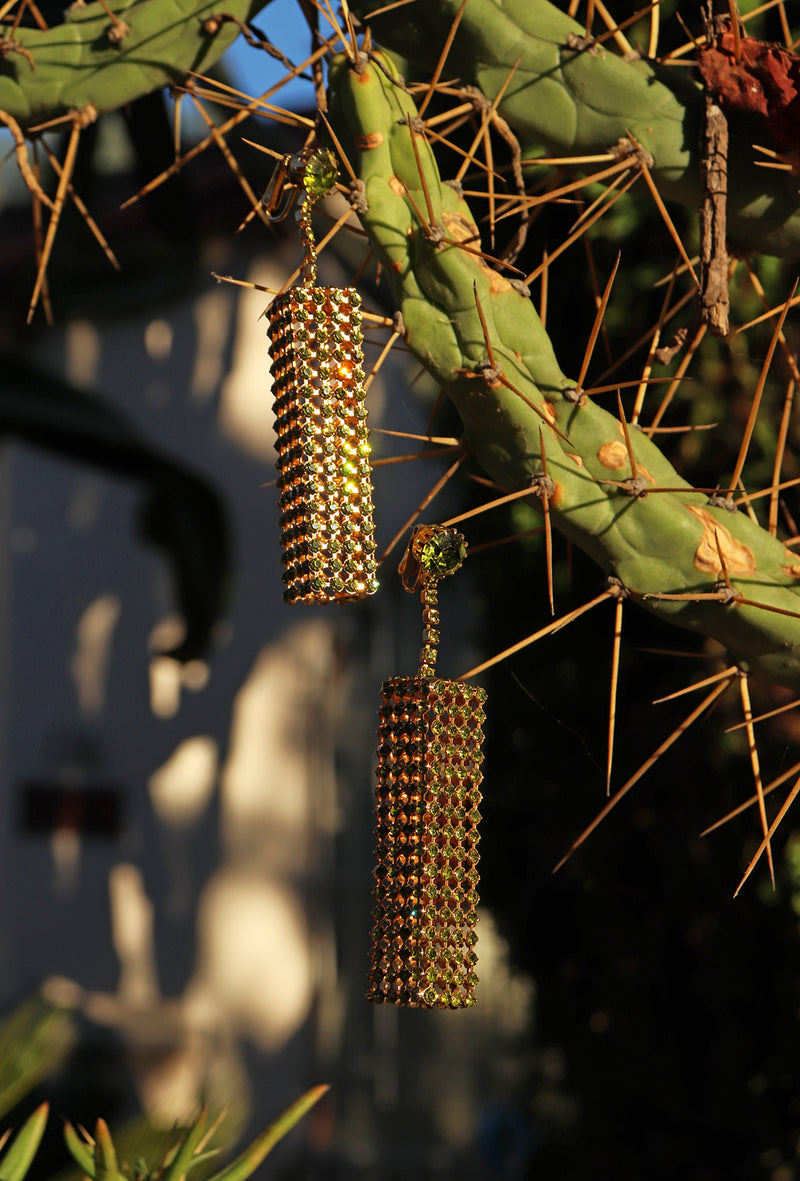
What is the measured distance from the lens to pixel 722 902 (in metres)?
2.37

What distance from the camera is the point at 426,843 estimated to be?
48.9 inches

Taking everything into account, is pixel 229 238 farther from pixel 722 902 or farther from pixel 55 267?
pixel 722 902

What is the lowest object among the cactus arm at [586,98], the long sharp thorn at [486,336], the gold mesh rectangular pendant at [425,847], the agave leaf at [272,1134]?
the agave leaf at [272,1134]

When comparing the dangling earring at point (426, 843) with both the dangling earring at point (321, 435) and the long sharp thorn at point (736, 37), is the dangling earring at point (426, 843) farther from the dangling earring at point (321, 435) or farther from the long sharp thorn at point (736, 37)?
the long sharp thorn at point (736, 37)

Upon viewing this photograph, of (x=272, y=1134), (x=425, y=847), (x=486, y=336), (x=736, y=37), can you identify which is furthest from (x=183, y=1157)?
(x=736, y=37)

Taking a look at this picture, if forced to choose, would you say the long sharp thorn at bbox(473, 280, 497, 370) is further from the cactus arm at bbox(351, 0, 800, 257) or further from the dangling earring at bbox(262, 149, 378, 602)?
the cactus arm at bbox(351, 0, 800, 257)

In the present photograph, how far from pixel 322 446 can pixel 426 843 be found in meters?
0.42

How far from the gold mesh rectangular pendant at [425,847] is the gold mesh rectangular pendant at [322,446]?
17cm

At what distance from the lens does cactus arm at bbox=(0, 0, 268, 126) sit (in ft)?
4.77

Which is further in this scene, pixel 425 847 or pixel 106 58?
pixel 106 58

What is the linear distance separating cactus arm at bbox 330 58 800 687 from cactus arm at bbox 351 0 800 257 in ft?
0.50

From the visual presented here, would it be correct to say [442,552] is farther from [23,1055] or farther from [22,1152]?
[23,1055]

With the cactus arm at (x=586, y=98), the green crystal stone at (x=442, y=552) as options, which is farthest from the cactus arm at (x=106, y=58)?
the green crystal stone at (x=442, y=552)

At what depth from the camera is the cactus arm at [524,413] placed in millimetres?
1230
